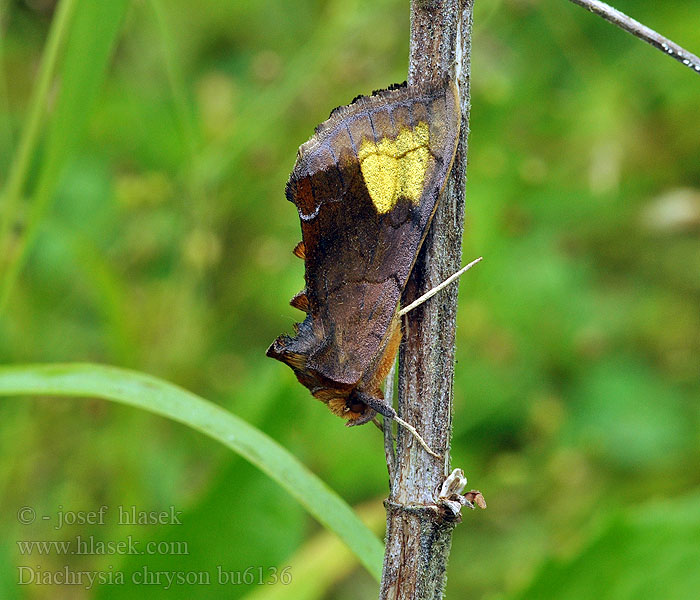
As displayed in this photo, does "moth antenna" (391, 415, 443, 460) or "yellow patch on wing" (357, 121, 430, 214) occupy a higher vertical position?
"yellow patch on wing" (357, 121, 430, 214)

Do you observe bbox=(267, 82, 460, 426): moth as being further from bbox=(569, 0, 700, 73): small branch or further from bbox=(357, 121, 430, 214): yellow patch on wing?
bbox=(569, 0, 700, 73): small branch

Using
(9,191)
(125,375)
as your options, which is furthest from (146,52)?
(125,375)

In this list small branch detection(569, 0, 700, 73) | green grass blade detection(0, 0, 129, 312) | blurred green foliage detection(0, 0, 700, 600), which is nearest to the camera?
small branch detection(569, 0, 700, 73)

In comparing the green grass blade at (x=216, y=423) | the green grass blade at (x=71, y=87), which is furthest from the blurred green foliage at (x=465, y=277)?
the green grass blade at (x=216, y=423)

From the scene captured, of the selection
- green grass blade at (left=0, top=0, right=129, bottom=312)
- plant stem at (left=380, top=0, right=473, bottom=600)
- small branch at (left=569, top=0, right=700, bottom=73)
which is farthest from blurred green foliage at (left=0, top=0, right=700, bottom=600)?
small branch at (left=569, top=0, right=700, bottom=73)

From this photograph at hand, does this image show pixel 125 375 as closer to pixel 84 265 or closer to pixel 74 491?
pixel 84 265

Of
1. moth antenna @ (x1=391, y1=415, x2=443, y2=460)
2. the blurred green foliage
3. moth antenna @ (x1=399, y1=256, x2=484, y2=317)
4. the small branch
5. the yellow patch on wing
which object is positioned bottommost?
moth antenna @ (x1=391, y1=415, x2=443, y2=460)

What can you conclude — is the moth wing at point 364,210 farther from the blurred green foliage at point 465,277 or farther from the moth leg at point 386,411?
the blurred green foliage at point 465,277

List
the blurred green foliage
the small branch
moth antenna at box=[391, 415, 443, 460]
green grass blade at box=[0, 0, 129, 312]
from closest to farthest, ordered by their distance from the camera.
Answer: the small branch → moth antenna at box=[391, 415, 443, 460] → green grass blade at box=[0, 0, 129, 312] → the blurred green foliage
